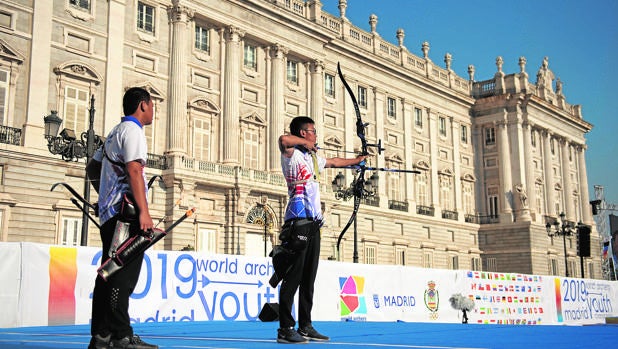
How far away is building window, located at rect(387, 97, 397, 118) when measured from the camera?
43.3m

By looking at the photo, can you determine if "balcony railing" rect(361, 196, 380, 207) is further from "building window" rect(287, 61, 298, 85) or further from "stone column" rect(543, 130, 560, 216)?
"stone column" rect(543, 130, 560, 216)

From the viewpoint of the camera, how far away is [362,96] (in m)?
41.1

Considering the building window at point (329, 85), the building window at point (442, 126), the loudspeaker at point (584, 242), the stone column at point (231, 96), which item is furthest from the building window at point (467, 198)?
the stone column at point (231, 96)

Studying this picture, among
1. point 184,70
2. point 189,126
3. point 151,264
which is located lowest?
point 151,264

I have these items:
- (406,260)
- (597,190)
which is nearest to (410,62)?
(406,260)

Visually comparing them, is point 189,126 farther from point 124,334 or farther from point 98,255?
point 124,334

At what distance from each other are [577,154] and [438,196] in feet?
66.5

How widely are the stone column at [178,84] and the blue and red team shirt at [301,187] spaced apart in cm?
2267

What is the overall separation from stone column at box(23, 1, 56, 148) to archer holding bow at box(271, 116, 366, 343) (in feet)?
65.7

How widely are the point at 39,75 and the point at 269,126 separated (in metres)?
12.0

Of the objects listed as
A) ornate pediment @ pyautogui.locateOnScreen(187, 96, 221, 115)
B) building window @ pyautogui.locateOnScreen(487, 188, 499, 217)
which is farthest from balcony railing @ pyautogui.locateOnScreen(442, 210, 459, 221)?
ornate pediment @ pyautogui.locateOnScreen(187, 96, 221, 115)

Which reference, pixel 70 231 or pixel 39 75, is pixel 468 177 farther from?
pixel 39 75

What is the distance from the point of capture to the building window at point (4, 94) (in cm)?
2358

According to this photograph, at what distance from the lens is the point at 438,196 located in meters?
46.0
